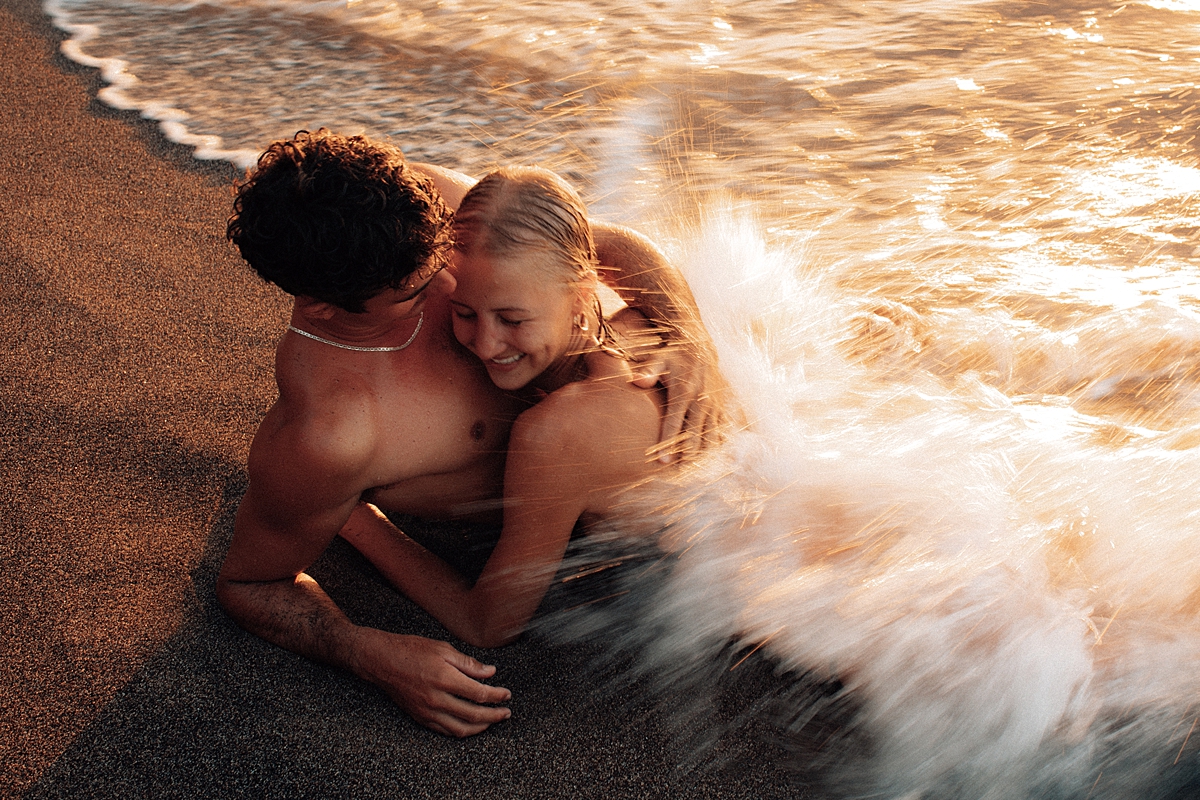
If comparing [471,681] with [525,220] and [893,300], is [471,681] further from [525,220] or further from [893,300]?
[893,300]

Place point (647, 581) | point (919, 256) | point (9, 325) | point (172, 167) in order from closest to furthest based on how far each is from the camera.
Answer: point (647, 581)
point (9, 325)
point (919, 256)
point (172, 167)

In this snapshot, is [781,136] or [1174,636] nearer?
[1174,636]

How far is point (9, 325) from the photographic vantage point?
3096 mm

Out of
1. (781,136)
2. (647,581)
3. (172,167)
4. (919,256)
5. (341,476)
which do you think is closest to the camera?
(341,476)

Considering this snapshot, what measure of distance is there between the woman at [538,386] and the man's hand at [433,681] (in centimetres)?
16

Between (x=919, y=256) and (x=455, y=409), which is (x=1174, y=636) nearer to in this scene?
(x=455, y=409)

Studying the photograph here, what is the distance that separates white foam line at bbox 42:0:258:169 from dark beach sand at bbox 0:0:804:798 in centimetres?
85

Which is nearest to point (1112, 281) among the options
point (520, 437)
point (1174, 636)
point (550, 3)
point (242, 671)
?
point (1174, 636)

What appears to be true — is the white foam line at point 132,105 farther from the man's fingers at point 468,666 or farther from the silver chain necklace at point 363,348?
the man's fingers at point 468,666

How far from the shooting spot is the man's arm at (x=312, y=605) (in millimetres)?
1995

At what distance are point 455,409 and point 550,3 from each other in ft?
17.2

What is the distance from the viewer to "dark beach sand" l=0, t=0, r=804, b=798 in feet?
6.29

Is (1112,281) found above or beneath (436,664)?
above

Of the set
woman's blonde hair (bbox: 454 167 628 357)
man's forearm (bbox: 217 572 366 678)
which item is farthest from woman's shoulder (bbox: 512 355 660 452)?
man's forearm (bbox: 217 572 366 678)
